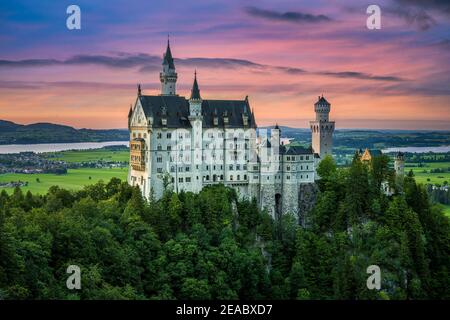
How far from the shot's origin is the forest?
2591 inches

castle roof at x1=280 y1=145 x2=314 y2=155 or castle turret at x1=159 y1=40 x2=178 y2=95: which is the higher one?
castle turret at x1=159 y1=40 x2=178 y2=95

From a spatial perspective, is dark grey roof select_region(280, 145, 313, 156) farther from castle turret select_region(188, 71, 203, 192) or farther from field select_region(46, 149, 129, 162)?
field select_region(46, 149, 129, 162)

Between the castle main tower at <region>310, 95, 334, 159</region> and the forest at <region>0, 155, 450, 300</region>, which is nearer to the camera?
the forest at <region>0, 155, 450, 300</region>

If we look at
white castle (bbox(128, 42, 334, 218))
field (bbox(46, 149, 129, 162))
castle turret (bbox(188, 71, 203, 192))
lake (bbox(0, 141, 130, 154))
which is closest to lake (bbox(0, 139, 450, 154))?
lake (bbox(0, 141, 130, 154))

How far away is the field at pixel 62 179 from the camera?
10575 cm

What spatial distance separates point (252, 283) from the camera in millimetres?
76562

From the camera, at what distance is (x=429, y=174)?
488ft

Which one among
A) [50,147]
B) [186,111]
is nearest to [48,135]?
[50,147]

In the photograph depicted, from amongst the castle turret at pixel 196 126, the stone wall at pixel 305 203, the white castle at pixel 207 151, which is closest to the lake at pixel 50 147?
the white castle at pixel 207 151

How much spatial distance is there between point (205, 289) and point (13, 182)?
55.5 metres

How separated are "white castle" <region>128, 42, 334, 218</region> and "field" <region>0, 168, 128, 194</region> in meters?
23.0

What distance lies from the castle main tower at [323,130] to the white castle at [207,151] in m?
6.98
